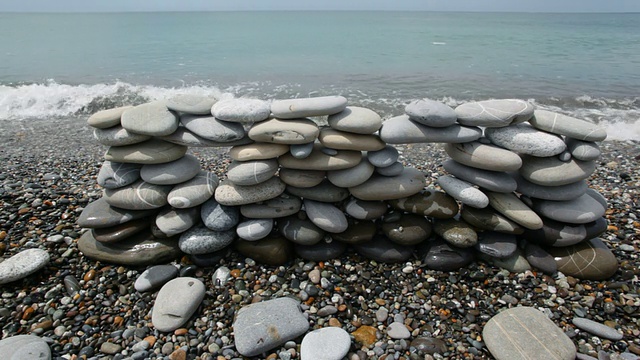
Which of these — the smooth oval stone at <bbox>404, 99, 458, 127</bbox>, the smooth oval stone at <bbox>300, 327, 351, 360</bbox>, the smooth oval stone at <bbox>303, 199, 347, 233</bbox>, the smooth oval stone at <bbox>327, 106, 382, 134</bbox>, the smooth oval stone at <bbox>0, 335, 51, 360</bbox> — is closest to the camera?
the smooth oval stone at <bbox>0, 335, 51, 360</bbox>

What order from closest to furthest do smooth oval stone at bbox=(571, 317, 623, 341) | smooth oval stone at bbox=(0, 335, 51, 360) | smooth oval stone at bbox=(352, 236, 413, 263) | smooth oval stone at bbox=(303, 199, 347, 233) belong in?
smooth oval stone at bbox=(0, 335, 51, 360)
smooth oval stone at bbox=(571, 317, 623, 341)
smooth oval stone at bbox=(303, 199, 347, 233)
smooth oval stone at bbox=(352, 236, 413, 263)

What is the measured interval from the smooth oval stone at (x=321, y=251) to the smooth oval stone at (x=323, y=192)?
543 mm

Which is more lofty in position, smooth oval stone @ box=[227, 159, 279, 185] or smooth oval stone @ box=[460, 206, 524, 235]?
smooth oval stone @ box=[227, 159, 279, 185]

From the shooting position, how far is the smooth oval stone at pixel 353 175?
395 centimetres

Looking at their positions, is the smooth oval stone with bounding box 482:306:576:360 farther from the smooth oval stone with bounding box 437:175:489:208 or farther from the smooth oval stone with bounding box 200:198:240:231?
the smooth oval stone with bounding box 200:198:240:231

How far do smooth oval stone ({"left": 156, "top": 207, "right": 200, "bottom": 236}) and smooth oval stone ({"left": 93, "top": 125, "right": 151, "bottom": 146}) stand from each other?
875 mm

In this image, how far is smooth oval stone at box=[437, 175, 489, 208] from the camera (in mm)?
3883

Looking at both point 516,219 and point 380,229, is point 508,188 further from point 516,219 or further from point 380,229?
point 380,229

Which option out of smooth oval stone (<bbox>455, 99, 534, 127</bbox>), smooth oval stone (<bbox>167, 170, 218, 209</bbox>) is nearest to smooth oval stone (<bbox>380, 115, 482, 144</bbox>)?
smooth oval stone (<bbox>455, 99, 534, 127</bbox>)

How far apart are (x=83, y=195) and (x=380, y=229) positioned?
4555mm

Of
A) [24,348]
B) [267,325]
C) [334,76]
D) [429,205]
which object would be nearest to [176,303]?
[267,325]

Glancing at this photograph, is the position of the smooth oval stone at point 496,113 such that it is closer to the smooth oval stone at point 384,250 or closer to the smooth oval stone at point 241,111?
the smooth oval stone at point 384,250

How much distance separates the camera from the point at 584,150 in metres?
3.67

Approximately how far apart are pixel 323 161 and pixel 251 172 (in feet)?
2.56
